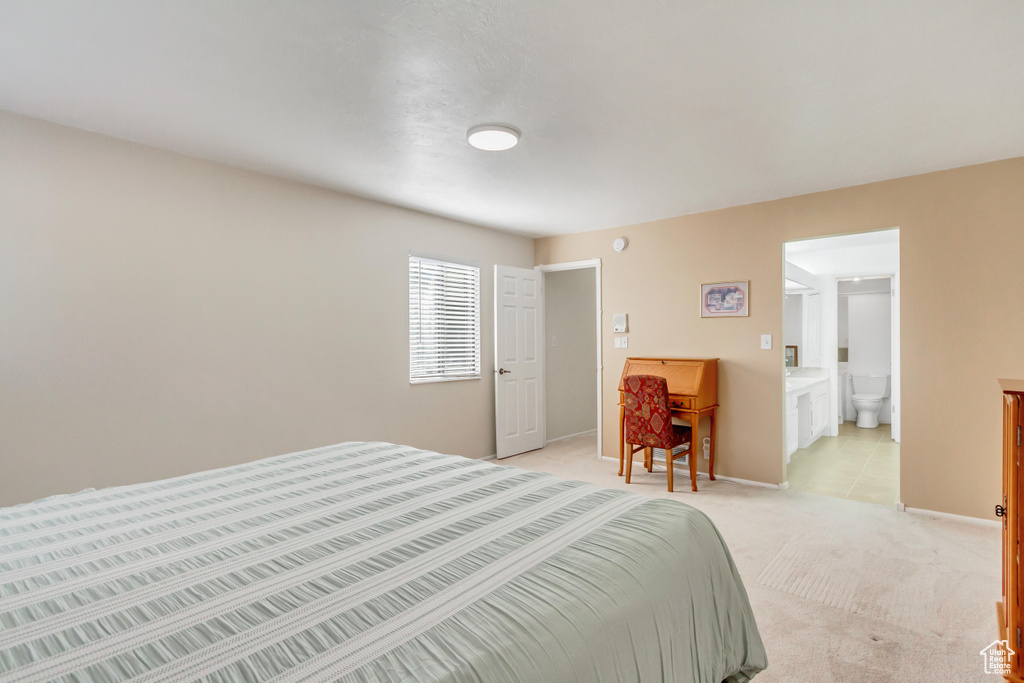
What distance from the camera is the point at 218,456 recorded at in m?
3.20

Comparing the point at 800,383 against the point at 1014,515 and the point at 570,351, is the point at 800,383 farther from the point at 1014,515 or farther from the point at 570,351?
the point at 1014,515

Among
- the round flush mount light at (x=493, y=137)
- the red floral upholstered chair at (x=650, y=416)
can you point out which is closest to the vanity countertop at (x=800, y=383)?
the red floral upholstered chair at (x=650, y=416)

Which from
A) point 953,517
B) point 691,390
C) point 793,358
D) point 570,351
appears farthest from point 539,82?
point 793,358

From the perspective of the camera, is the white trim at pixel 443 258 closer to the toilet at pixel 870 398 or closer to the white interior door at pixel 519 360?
the white interior door at pixel 519 360

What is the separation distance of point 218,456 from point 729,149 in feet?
12.3

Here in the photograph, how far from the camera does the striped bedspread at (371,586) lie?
0.85 meters

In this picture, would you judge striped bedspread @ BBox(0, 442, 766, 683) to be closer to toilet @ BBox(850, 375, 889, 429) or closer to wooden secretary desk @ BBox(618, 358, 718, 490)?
wooden secretary desk @ BBox(618, 358, 718, 490)

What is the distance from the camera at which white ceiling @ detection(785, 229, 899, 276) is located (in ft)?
17.8

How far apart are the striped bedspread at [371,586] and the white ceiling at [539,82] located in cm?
170

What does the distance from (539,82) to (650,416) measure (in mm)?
2769

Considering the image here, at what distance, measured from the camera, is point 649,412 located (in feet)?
13.4

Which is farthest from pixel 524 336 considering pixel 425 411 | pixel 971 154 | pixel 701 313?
pixel 971 154

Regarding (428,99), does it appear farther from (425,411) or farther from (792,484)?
(792,484)
